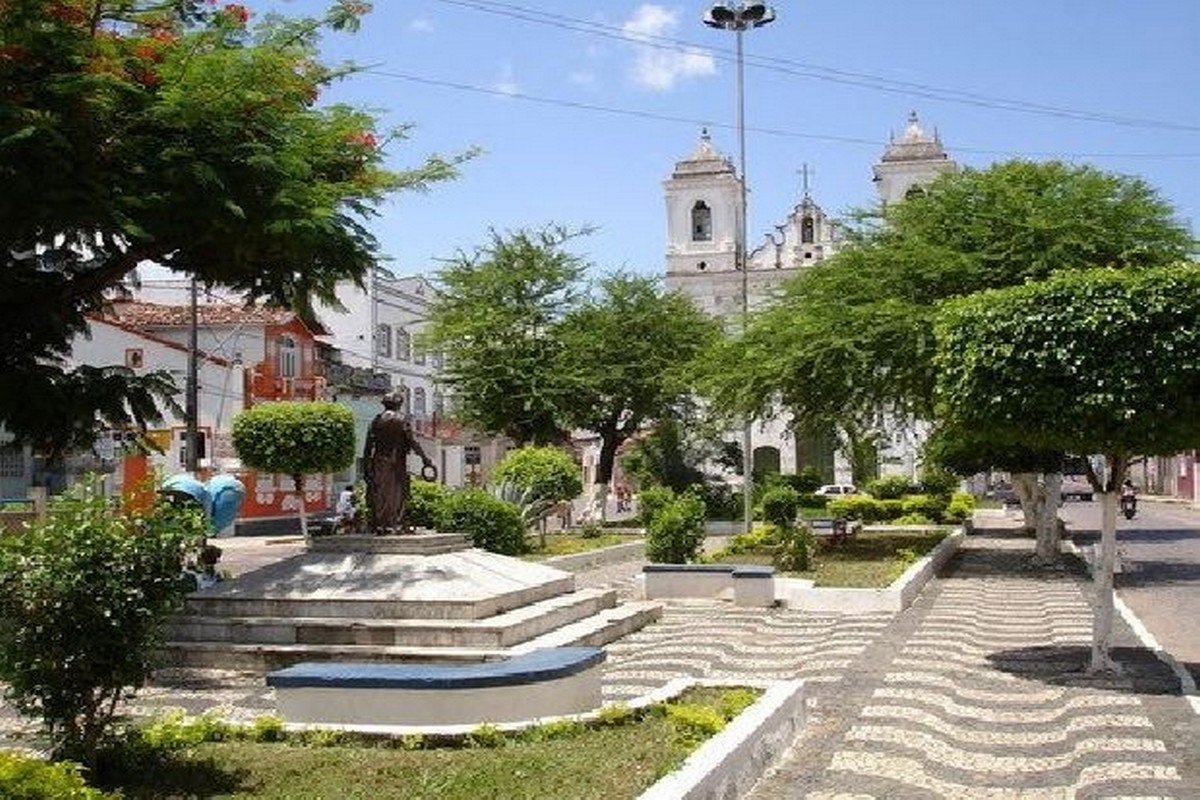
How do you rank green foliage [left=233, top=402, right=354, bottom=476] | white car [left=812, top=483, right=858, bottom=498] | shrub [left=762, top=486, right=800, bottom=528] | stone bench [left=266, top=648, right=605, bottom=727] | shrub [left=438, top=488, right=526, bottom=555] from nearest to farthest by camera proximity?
stone bench [left=266, top=648, right=605, bottom=727] < shrub [left=438, top=488, right=526, bottom=555] < shrub [left=762, top=486, right=800, bottom=528] < green foliage [left=233, top=402, right=354, bottom=476] < white car [left=812, top=483, right=858, bottom=498]

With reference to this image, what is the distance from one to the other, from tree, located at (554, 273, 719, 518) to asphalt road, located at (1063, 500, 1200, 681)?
475 inches

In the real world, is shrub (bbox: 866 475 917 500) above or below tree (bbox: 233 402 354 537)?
below

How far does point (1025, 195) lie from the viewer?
69.7 feet

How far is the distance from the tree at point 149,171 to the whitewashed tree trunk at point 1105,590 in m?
7.14

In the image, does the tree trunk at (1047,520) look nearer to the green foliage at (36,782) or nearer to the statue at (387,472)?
the statue at (387,472)

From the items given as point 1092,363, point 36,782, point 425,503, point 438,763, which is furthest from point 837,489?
point 36,782

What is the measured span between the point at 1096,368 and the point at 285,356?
114ft

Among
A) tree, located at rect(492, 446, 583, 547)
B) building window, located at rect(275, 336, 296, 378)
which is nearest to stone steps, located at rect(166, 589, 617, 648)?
tree, located at rect(492, 446, 583, 547)

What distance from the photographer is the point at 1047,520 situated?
79.3ft

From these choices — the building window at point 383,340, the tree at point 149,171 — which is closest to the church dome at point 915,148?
the building window at point 383,340

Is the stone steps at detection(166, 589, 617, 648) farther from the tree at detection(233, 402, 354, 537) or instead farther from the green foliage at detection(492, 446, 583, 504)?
the tree at detection(233, 402, 354, 537)

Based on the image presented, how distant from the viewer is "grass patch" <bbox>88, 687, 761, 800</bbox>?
21.4 ft

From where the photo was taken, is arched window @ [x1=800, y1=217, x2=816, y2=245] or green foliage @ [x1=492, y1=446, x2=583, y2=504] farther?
arched window @ [x1=800, y1=217, x2=816, y2=245]

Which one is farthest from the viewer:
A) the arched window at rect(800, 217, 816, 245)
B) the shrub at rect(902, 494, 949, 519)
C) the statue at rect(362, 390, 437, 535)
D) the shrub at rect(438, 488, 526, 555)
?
the arched window at rect(800, 217, 816, 245)
